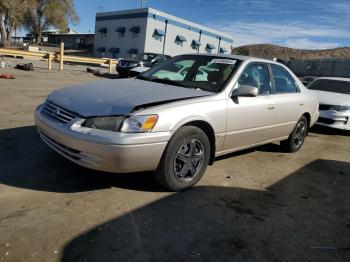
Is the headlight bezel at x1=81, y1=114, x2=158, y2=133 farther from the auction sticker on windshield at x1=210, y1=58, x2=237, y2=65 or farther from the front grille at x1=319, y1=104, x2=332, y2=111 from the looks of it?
the front grille at x1=319, y1=104, x2=332, y2=111

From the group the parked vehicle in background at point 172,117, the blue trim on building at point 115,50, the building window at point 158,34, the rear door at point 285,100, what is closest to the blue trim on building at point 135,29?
the building window at point 158,34

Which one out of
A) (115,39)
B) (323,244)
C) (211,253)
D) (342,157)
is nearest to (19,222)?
(211,253)

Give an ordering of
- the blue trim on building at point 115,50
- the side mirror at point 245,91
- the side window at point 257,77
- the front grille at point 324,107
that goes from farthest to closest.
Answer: the blue trim on building at point 115,50 < the front grille at point 324,107 < the side window at point 257,77 < the side mirror at point 245,91

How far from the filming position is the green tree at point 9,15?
40.9 m

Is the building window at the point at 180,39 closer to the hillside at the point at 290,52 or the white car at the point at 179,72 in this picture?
the hillside at the point at 290,52

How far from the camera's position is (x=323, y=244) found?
3.46 meters

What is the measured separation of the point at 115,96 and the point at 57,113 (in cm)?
65

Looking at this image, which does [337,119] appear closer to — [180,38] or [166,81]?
[166,81]

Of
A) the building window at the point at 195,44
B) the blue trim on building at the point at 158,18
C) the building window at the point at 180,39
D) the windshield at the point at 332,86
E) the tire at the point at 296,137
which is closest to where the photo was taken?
the tire at the point at 296,137

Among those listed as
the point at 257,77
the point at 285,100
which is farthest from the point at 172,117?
→ the point at 285,100

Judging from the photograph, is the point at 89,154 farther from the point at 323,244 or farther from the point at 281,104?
the point at 281,104

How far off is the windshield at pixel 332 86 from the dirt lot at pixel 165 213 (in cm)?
509

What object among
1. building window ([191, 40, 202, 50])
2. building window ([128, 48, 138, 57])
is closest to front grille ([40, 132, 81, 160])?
building window ([128, 48, 138, 57])

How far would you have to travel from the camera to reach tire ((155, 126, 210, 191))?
4047 millimetres
